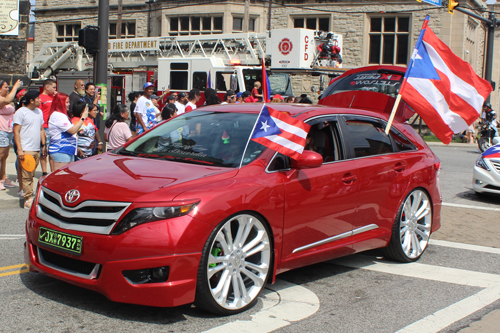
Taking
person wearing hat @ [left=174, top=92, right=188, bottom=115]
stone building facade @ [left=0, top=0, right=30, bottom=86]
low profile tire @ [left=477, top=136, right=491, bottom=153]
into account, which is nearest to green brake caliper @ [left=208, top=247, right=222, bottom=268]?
person wearing hat @ [left=174, top=92, right=188, bottom=115]

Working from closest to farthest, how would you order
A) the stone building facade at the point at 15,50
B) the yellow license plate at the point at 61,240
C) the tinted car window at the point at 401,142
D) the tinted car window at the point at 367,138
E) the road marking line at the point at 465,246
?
the yellow license plate at the point at 61,240, the tinted car window at the point at 367,138, the tinted car window at the point at 401,142, the road marking line at the point at 465,246, the stone building facade at the point at 15,50

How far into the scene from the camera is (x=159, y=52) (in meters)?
23.4

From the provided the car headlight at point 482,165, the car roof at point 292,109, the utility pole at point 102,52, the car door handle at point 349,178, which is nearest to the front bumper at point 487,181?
the car headlight at point 482,165

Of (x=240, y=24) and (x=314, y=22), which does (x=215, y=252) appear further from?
(x=240, y=24)

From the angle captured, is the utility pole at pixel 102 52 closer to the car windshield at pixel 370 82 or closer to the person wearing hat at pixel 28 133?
the person wearing hat at pixel 28 133

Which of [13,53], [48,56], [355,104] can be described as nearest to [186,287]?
[355,104]

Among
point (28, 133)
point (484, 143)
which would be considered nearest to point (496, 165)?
point (28, 133)

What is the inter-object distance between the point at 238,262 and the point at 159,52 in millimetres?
20004

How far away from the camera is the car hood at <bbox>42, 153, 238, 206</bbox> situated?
4109 millimetres

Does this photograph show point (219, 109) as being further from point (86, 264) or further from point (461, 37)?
point (461, 37)

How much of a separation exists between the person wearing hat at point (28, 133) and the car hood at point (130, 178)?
378cm

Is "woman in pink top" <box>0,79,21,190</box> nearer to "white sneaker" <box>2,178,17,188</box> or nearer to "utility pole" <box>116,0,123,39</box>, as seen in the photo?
"white sneaker" <box>2,178,17,188</box>

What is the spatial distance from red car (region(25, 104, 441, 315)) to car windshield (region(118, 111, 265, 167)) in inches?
0.6

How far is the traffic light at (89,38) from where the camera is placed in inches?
431
